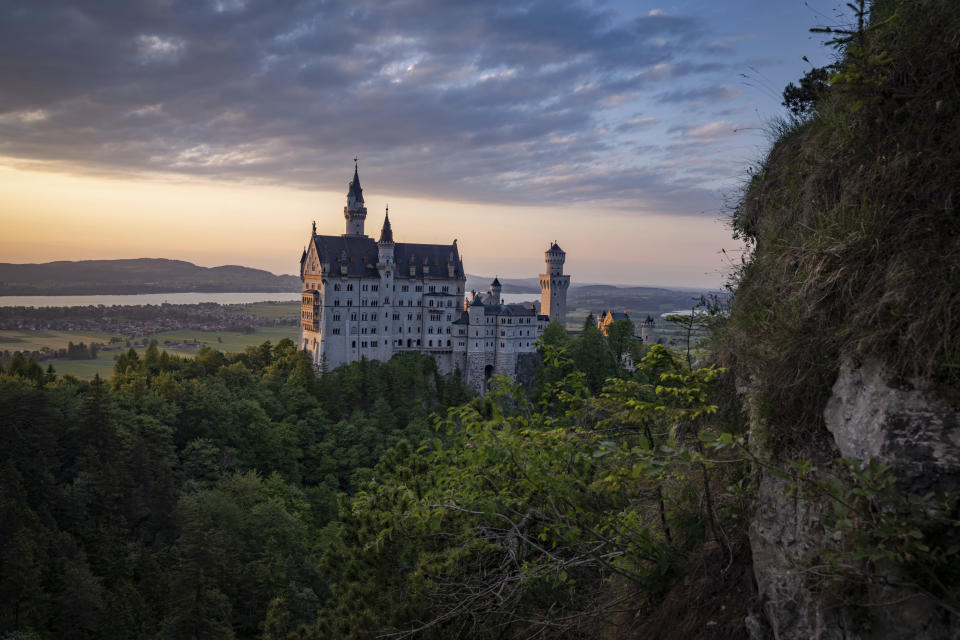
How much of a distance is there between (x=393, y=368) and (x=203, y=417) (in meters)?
22.7

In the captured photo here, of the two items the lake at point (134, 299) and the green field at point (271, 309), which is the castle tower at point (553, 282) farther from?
the lake at point (134, 299)

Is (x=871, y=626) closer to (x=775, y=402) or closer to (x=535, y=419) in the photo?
(x=775, y=402)

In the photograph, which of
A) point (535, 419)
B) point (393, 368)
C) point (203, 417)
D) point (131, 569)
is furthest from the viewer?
point (393, 368)

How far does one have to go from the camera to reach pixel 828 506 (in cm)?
559

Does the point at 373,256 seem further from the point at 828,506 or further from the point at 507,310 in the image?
the point at 828,506

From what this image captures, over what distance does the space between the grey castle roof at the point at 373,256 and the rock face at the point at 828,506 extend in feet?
247

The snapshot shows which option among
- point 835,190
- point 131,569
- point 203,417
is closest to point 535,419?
point 835,190

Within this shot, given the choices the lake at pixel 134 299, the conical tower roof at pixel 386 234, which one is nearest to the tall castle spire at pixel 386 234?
the conical tower roof at pixel 386 234

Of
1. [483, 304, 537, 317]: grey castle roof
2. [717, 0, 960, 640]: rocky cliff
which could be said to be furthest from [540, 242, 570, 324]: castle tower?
[717, 0, 960, 640]: rocky cliff

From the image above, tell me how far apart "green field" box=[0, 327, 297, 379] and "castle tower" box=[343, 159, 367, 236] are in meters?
24.1

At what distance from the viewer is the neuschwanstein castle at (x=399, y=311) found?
77.7 m

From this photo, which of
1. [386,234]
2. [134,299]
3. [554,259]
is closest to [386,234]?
[386,234]

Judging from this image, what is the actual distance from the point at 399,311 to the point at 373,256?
26.9ft

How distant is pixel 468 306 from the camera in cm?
8288
